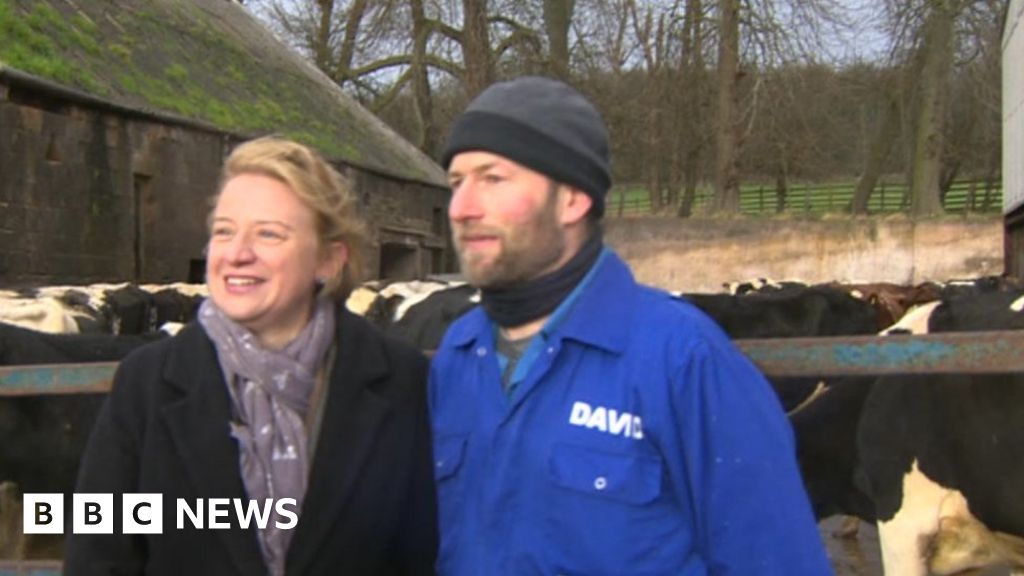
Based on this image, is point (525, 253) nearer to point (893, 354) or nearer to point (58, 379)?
point (893, 354)

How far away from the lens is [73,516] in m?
2.40

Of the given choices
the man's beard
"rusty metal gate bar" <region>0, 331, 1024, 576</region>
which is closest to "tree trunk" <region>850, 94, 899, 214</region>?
"rusty metal gate bar" <region>0, 331, 1024, 576</region>

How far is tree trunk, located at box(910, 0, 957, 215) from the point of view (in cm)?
2773

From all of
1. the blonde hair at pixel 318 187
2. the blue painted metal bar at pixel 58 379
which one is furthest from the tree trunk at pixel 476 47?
the blonde hair at pixel 318 187

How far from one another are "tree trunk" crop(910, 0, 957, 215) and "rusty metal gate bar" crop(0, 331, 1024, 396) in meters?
26.3

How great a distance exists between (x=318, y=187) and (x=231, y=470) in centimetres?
61

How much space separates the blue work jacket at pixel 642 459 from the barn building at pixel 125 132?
10475mm

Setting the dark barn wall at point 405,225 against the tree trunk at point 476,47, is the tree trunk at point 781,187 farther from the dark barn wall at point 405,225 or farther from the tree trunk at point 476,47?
the dark barn wall at point 405,225

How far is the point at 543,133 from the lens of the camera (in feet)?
7.30

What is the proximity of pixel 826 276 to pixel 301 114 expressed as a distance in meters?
11.9

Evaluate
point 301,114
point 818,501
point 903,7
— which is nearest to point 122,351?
point 818,501

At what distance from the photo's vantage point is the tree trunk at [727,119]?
28.7m

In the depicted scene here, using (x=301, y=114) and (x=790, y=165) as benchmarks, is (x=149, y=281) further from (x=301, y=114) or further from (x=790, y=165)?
(x=790, y=165)

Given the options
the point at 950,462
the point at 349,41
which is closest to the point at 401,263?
the point at 349,41
